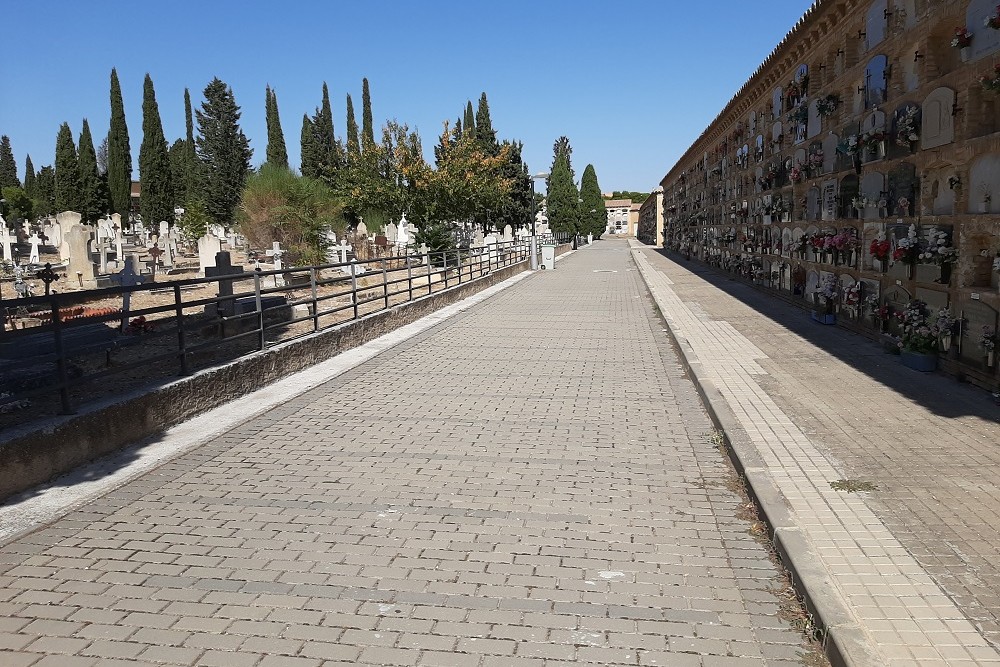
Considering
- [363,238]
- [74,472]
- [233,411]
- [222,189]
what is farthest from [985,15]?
[222,189]

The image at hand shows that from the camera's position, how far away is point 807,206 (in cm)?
1497

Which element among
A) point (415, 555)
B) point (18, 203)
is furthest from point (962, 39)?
point (18, 203)

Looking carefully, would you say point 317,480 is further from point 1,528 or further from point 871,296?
point 871,296

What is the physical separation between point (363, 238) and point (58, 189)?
29.7m

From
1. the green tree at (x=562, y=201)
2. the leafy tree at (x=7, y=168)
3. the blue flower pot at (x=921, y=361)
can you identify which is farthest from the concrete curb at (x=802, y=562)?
the leafy tree at (x=7, y=168)

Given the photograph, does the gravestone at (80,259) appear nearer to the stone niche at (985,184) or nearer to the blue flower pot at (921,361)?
the blue flower pot at (921,361)

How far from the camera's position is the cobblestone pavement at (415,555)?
317 cm

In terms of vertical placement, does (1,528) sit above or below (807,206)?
below

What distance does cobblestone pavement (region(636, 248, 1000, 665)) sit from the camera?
3.18 metres

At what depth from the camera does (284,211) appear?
25.0 metres

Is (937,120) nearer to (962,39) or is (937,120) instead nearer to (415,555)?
(962,39)

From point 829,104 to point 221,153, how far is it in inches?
1871

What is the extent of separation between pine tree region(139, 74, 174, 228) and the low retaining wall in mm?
45224

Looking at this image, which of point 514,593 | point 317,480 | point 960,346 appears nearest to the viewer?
point 514,593
